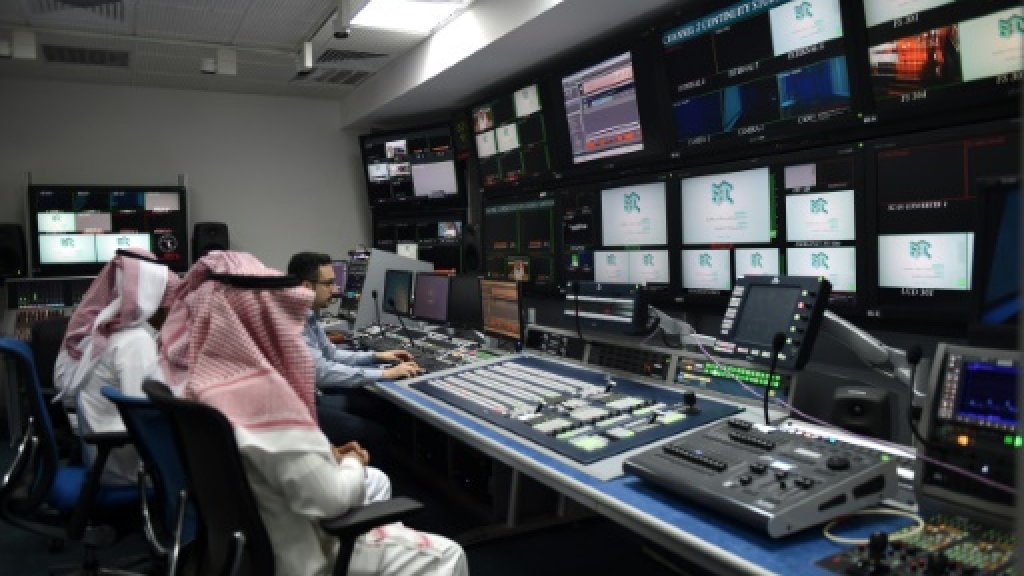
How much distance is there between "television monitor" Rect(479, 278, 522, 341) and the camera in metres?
3.25

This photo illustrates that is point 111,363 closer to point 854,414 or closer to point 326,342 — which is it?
point 326,342

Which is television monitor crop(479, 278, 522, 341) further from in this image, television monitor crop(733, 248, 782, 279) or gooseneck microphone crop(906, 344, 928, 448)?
gooseneck microphone crop(906, 344, 928, 448)

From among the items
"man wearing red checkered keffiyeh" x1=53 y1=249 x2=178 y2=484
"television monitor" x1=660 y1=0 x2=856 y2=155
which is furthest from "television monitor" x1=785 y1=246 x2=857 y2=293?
"man wearing red checkered keffiyeh" x1=53 y1=249 x2=178 y2=484

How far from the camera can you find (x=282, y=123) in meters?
6.32

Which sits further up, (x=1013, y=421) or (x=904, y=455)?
(x=1013, y=421)

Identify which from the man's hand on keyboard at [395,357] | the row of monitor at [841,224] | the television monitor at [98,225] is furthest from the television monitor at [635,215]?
the television monitor at [98,225]

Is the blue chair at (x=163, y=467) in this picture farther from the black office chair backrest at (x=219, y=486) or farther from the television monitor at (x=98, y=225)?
the television monitor at (x=98, y=225)

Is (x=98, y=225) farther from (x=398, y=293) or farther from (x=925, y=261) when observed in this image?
(x=925, y=261)

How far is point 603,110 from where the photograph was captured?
3.78 metres

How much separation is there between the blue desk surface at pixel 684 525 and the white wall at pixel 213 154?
16.0 feet

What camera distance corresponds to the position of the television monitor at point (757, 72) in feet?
8.68

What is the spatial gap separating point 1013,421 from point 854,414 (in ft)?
1.82

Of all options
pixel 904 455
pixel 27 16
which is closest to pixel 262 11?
pixel 27 16

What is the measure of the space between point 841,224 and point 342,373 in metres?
2.11
